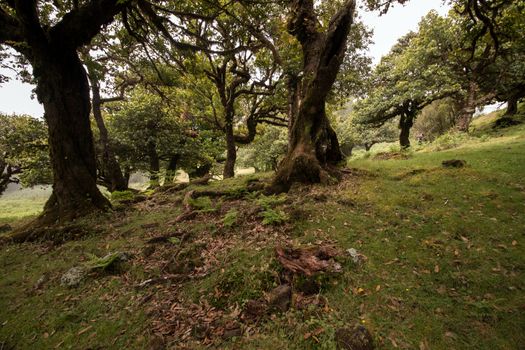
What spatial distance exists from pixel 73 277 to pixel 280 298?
152 inches

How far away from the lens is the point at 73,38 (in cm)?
754

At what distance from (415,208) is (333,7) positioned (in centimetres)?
894

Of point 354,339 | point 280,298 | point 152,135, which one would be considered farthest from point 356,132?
point 354,339

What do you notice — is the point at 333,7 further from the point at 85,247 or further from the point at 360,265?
the point at 85,247

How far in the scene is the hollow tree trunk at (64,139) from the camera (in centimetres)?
737

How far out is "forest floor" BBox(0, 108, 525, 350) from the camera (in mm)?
3082

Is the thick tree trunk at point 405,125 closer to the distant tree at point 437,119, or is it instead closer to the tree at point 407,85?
the tree at point 407,85

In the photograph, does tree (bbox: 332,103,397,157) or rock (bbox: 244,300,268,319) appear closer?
rock (bbox: 244,300,268,319)

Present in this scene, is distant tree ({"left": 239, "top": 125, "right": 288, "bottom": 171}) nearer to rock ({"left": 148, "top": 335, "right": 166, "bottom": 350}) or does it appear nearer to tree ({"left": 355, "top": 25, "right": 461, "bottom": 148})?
tree ({"left": 355, "top": 25, "right": 461, "bottom": 148})

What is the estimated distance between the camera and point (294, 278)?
3799mm

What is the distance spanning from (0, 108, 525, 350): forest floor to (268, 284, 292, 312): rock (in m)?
0.03

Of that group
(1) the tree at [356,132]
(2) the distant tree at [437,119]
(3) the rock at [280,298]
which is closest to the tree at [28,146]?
(3) the rock at [280,298]

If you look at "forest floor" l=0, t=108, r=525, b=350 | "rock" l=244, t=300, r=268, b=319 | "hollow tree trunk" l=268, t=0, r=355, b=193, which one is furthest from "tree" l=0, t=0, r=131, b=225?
"rock" l=244, t=300, r=268, b=319

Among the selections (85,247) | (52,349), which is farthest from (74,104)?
(52,349)
